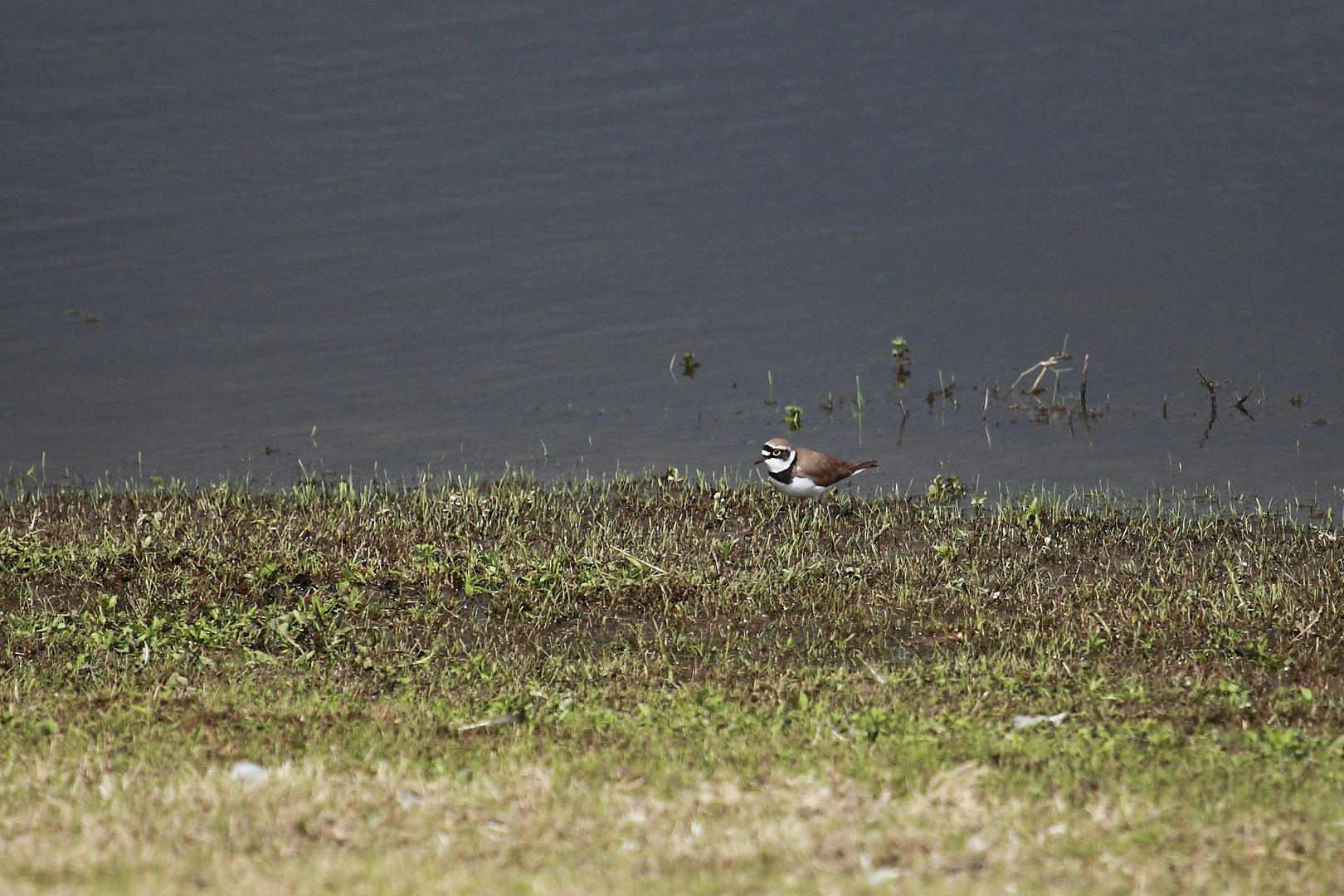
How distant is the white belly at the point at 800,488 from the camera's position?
37.4 ft

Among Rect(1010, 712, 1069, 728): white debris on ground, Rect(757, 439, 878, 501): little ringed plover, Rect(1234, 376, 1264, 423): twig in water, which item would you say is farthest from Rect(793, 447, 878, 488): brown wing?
Rect(1234, 376, 1264, 423): twig in water

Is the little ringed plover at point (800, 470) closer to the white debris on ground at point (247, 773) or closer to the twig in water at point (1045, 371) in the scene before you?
the twig in water at point (1045, 371)

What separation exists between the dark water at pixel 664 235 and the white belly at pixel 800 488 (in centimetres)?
193

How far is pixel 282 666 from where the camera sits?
7.98m

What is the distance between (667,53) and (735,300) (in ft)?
39.5

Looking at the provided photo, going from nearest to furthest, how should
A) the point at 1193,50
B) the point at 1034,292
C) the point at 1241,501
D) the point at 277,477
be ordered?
the point at 1241,501, the point at 277,477, the point at 1034,292, the point at 1193,50

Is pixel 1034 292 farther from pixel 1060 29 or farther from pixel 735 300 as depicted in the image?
pixel 1060 29

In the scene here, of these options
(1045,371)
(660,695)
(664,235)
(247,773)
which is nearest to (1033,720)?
(660,695)

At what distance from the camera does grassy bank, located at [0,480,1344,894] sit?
5.07 metres

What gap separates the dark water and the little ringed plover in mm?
1919

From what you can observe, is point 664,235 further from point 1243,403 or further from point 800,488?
point 800,488

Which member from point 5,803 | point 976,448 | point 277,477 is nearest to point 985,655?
point 5,803

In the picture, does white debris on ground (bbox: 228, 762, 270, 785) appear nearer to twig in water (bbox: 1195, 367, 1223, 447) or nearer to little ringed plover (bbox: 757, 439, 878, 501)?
little ringed plover (bbox: 757, 439, 878, 501)

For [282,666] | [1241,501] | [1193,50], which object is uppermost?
[1193,50]
